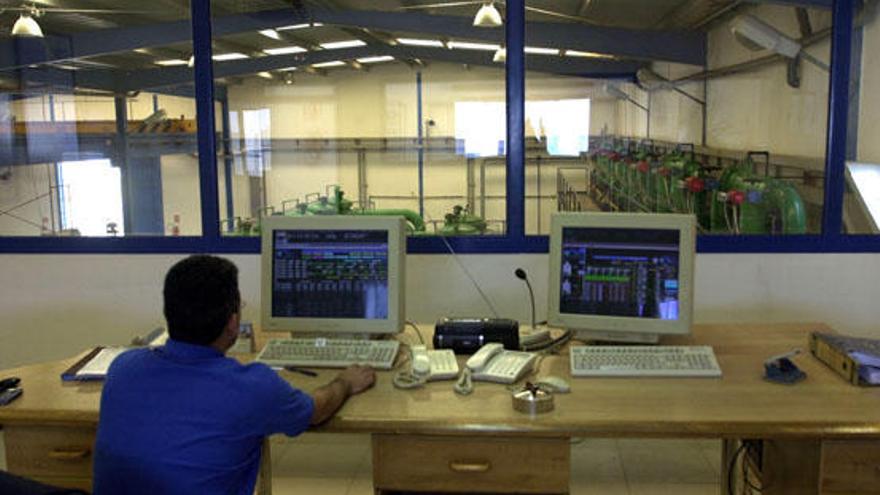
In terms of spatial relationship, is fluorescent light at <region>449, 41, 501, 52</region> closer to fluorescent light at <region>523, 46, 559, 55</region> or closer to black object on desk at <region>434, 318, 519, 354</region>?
fluorescent light at <region>523, 46, 559, 55</region>

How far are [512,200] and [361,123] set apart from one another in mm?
1669

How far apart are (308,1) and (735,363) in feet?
8.73

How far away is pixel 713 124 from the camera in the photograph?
15.2ft

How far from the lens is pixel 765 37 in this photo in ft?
10.9

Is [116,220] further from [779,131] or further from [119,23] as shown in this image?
[779,131]

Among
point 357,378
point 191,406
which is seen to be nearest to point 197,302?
point 191,406

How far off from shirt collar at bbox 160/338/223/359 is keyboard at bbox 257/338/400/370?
0.66m

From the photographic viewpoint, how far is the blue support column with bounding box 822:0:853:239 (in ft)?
9.80

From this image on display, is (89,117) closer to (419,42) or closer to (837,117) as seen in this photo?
(419,42)

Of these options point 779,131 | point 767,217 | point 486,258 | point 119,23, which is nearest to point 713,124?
point 779,131

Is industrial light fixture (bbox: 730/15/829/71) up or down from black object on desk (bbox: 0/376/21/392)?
up

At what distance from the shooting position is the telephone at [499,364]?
207cm

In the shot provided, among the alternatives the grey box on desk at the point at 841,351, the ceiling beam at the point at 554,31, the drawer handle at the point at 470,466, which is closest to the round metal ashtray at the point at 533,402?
the drawer handle at the point at 470,466

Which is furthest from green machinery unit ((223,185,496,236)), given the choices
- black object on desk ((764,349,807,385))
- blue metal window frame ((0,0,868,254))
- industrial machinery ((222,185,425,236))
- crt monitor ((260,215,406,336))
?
black object on desk ((764,349,807,385))
